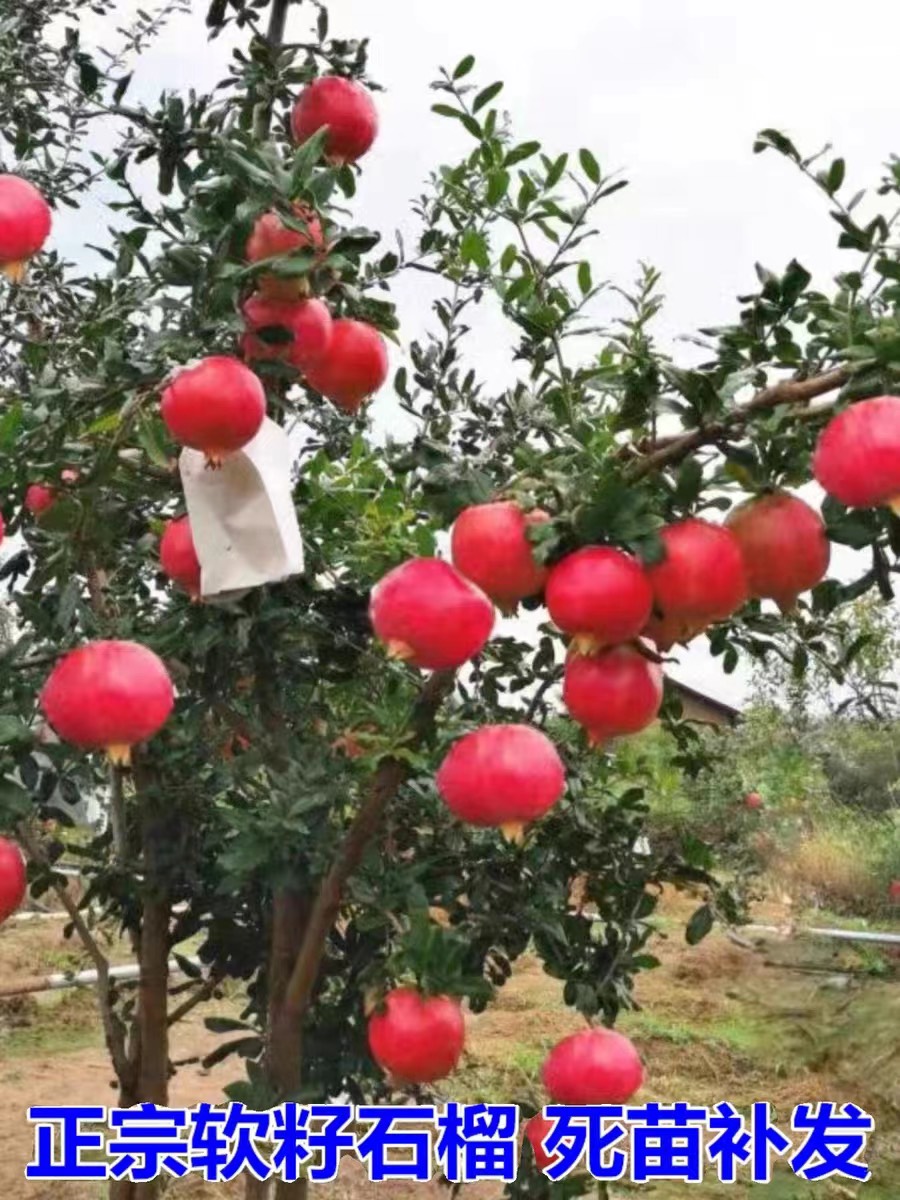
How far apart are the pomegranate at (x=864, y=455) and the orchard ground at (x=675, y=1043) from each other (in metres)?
2.60

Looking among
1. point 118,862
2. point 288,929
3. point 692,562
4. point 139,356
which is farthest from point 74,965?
point 692,562

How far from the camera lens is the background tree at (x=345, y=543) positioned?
1.09m

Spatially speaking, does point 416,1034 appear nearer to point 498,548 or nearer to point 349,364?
point 498,548

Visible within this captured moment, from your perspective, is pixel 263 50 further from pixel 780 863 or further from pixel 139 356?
pixel 780 863

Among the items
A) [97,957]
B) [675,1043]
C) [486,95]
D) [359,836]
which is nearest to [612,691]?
[359,836]

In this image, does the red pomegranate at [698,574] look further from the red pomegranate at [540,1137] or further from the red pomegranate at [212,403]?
the red pomegranate at [540,1137]

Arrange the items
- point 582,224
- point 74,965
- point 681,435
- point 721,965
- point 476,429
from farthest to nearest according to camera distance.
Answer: point 721,965, point 74,965, point 476,429, point 582,224, point 681,435

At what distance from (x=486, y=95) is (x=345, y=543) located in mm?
594

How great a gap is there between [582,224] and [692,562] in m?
0.74

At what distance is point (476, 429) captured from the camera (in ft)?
6.20

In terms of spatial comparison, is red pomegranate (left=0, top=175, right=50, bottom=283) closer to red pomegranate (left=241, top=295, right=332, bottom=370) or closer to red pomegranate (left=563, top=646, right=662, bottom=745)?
red pomegranate (left=241, top=295, right=332, bottom=370)

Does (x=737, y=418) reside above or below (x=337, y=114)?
below

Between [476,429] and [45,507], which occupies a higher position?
[476,429]

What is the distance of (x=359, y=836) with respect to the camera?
134cm
